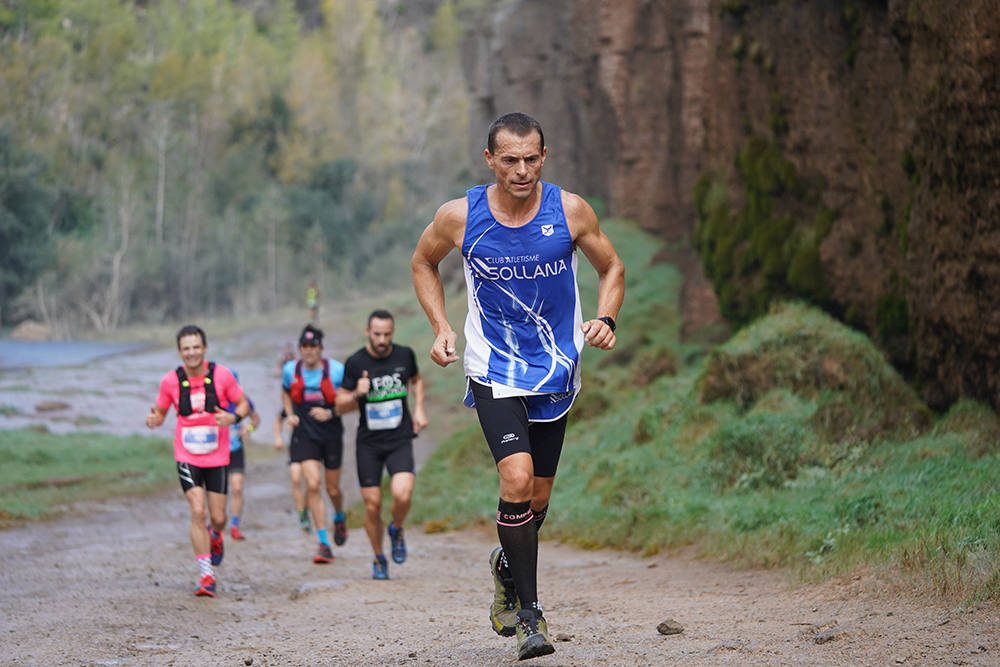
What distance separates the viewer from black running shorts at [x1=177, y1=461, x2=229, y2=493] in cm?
916

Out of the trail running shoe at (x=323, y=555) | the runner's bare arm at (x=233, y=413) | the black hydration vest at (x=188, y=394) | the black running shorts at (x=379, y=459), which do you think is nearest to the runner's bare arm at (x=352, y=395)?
the black running shorts at (x=379, y=459)

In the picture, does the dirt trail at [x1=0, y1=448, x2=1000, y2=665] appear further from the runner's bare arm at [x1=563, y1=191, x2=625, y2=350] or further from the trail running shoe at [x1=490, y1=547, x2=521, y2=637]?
the runner's bare arm at [x1=563, y1=191, x2=625, y2=350]

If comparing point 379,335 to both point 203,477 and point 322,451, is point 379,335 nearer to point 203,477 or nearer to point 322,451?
point 203,477

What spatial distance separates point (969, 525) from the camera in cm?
696

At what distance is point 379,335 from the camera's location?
9.67 meters

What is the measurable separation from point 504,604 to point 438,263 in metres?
1.61

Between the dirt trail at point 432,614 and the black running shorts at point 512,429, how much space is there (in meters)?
0.97

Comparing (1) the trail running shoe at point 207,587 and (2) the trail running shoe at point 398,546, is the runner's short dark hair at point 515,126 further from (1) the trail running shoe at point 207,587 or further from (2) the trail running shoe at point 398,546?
(2) the trail running shoe at point 398,546

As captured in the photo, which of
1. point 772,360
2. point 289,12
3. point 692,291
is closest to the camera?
point 772,360

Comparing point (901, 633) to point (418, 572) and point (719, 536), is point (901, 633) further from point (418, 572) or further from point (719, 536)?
point (418, 572)

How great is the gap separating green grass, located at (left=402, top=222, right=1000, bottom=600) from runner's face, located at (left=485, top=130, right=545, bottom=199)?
304 cm

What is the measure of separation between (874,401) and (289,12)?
66.4m

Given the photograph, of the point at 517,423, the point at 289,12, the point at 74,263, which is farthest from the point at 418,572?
the point at 289,12

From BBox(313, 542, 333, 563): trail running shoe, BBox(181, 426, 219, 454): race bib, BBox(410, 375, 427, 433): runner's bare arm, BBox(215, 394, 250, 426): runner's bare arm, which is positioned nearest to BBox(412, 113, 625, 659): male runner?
BBox(410, 375, 427, 433): runner's bare arm
